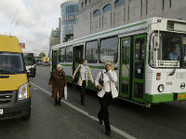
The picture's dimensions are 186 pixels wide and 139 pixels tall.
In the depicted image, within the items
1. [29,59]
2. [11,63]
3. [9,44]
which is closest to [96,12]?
[29,59]

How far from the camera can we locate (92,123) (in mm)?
5523

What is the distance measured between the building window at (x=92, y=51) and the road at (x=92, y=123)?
267cm

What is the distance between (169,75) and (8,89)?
446cm

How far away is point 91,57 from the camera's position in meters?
9.80

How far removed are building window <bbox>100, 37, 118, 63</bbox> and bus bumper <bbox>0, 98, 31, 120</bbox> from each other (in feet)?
12.6

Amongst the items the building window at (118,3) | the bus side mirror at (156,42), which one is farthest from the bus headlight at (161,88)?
the building window at (118,3)

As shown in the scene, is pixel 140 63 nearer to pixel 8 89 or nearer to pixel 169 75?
pixel 169 75

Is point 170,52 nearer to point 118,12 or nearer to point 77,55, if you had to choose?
point 77,55

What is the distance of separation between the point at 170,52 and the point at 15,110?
4.67 m

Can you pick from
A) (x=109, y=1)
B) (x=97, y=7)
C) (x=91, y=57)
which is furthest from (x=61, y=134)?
(x=97, y=7)

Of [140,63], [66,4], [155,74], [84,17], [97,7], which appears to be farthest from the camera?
[66,4]

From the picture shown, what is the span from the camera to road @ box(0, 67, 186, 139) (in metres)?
4.67

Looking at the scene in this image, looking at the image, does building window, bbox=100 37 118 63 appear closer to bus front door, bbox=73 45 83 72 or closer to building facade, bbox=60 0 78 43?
bus front door, bbox=73 45 83 72

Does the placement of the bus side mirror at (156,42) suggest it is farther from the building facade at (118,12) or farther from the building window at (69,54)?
the building facade at (118,12)
